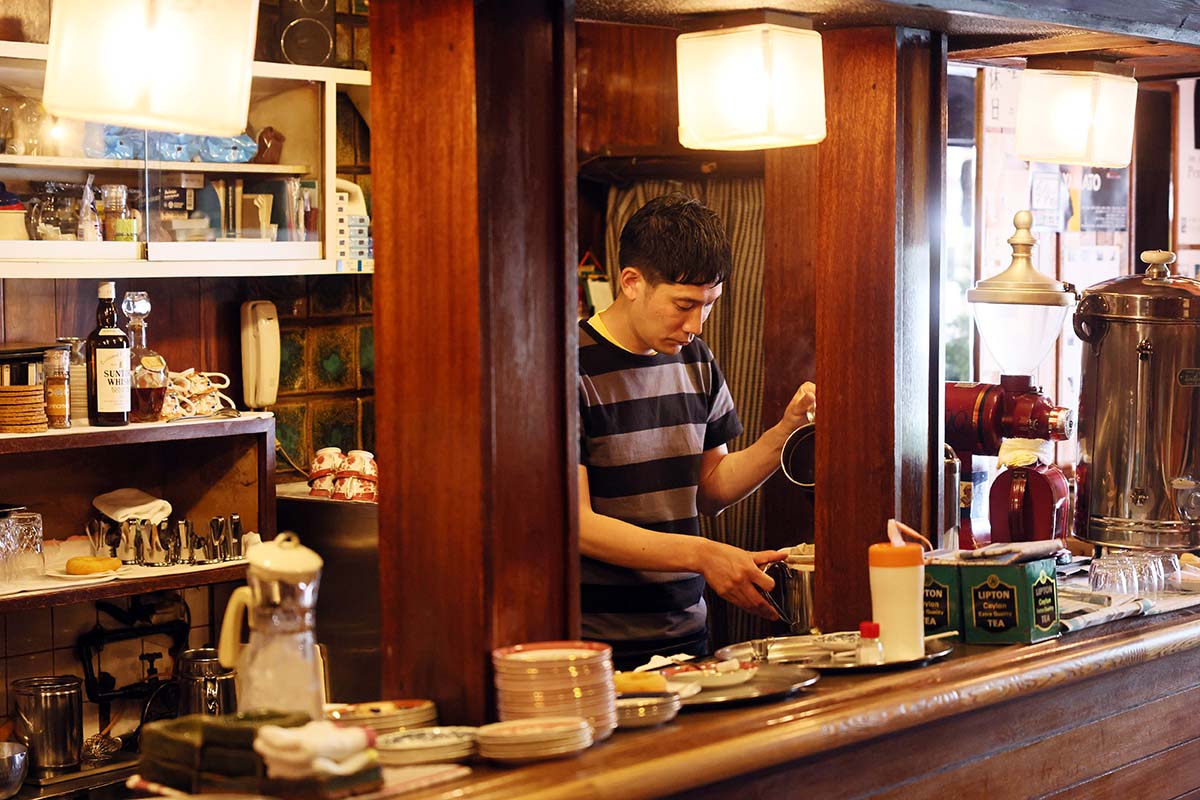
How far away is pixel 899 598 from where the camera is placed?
2.43 metres

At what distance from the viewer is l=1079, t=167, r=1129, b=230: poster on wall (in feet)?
19.8

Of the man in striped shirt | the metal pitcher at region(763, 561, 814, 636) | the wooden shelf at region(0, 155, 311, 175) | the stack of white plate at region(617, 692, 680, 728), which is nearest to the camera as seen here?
the stack of white plate at region(617, 692, 680, 728)

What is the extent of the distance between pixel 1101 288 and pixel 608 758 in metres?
1.92

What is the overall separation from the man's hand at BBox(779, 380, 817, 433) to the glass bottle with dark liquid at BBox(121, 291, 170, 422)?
191cm

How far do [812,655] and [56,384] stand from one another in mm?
2419

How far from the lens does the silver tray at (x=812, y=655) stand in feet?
7.97

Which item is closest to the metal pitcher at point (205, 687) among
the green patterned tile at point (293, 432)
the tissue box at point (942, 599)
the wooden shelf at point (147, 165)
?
the green patterned tile at point (293, 432)

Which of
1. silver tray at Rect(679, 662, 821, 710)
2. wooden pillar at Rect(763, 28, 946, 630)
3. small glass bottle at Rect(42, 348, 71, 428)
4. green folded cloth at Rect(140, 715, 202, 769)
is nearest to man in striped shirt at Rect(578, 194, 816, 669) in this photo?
wooden pillar at Rect(763, 28, 946, 630)

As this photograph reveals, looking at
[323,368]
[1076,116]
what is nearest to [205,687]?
[323,368]

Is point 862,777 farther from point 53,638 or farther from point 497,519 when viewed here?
point 53,638

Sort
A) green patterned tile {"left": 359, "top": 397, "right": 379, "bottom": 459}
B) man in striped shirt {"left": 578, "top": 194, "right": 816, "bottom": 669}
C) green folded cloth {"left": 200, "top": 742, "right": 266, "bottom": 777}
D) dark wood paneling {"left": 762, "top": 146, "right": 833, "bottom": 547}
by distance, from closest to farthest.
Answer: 1. green folded cloth {"left": 200, "top": 742, "right": 266, "bottom": 777}
2. man in striped shirt {"left": 578, "top": 194, "right": 816, "bottom": 669}
3. dark wood paneling {"left": 762, "top": 146, "right": 833, "bottom": 547}
4. green patterned tile {"left": 359, "top": 397, "right": 379, "bottom": 459}

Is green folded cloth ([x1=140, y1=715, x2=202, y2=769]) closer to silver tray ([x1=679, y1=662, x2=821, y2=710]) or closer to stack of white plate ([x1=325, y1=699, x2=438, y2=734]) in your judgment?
stack of white plate ([x1=325, y1=699, x2=438, y2=734])

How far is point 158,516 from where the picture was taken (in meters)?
4.32

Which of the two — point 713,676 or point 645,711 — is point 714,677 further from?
point 645,711
